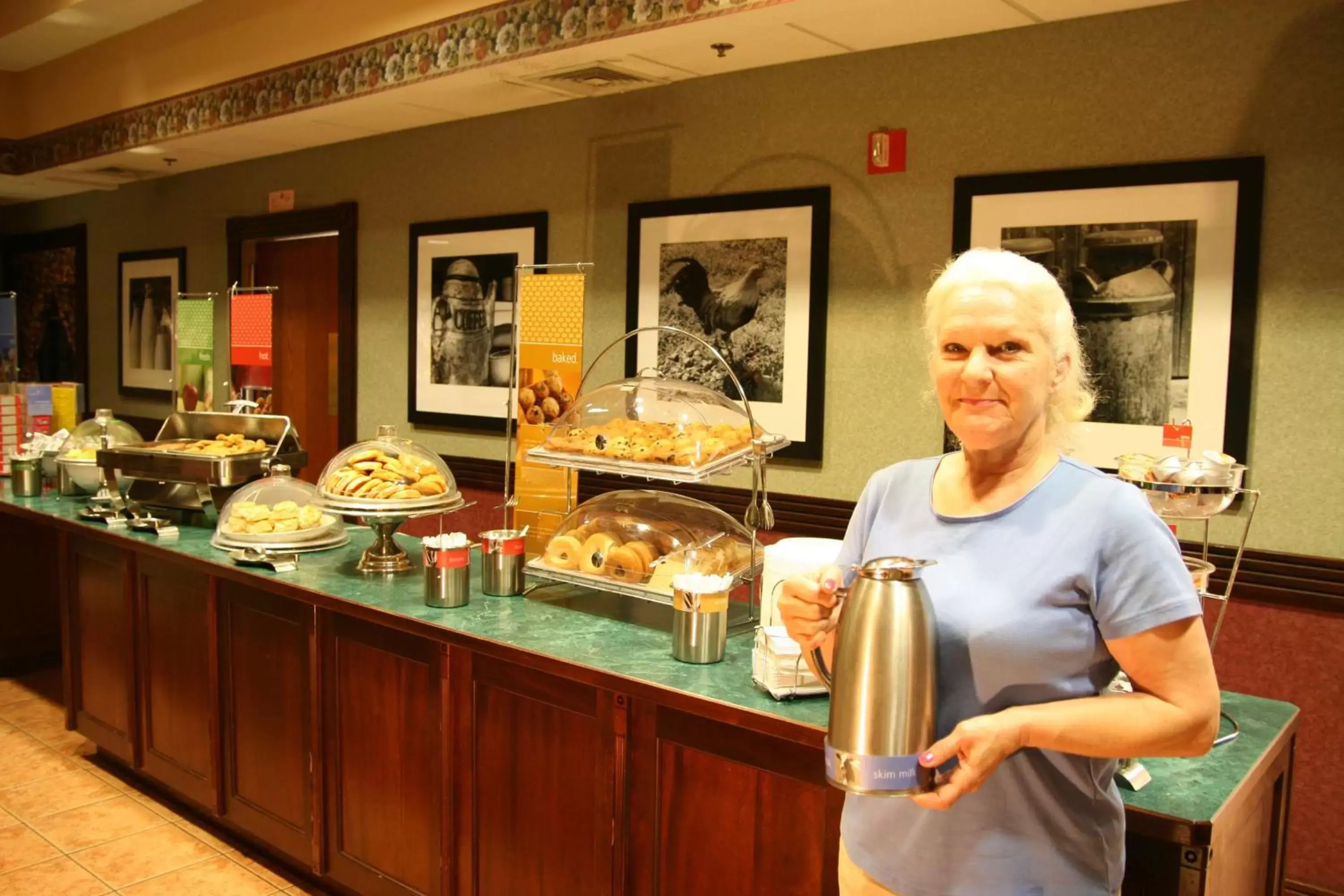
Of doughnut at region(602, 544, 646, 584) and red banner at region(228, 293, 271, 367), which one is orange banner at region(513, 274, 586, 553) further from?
red banner at region(228, 293, 271, 367)

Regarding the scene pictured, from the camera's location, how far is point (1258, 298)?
3.00 m

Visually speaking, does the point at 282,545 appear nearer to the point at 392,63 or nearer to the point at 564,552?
the point at 564,552

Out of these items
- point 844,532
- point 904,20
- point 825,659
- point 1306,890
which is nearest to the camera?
point 825,659

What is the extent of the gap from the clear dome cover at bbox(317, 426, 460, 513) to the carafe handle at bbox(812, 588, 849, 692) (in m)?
1.73

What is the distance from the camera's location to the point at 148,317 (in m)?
7.20

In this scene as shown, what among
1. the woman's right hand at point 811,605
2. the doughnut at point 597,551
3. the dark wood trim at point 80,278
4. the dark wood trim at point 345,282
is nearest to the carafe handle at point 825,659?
the woman's right hand at point 811,605

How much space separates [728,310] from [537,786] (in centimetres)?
220

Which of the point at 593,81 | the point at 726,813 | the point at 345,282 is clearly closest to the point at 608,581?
the point at 726,813

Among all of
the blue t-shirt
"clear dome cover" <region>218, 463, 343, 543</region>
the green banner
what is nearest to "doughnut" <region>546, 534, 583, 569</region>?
"clear dome cover" <region>218, 463, 343, 543</region>

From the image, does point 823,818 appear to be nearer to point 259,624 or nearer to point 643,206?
point 259,624

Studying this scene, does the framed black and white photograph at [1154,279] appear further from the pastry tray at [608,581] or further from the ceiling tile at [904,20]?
the pastry tray at [608,581]

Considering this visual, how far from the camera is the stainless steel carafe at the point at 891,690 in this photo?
4.42 feet

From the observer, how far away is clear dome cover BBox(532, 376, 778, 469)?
263 cm

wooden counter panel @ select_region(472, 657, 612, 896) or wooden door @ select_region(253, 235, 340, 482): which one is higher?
wooden door @ select_region(253, 235, 340, 482)
